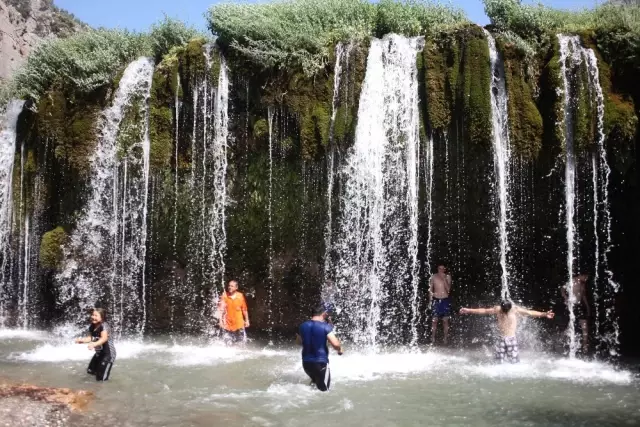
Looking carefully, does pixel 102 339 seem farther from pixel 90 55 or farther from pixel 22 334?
pixel 90 55

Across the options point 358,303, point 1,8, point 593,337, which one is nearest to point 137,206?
point 358,303

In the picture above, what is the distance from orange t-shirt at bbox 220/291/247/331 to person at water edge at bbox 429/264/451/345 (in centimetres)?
367

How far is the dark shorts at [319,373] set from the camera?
8016 mm

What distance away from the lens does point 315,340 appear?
790 cm

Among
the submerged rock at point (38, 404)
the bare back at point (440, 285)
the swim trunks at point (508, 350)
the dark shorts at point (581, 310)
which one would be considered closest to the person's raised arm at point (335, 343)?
the submerged rock at point (38, 404)

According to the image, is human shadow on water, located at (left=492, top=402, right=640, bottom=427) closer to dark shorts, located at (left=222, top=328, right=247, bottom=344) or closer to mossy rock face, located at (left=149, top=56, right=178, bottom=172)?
dark shorts, located at (left=222, top=328, right=247, bottom=344)

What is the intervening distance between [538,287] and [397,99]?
4.69 meters

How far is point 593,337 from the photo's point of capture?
11742mm

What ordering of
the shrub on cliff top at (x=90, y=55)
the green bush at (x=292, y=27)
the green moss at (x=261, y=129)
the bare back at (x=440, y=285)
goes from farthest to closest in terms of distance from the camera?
1. the shrub on cliff top at (x=90, y=55)
2. the green moss at (x=261, y=129)
3. the green bush at (x=292, y=27)
4. the bare back at (x=440, y=285)

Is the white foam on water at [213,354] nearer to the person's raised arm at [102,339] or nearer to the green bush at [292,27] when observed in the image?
the person's raised arm at [102,339]

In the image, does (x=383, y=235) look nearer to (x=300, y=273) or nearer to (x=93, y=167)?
(x=300, y=273)

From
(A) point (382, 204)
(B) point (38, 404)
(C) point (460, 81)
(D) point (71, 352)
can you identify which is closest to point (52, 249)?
(D) point (71, 352)

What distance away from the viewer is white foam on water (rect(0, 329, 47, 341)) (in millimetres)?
13688

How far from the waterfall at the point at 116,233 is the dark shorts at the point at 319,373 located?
21.8ft
